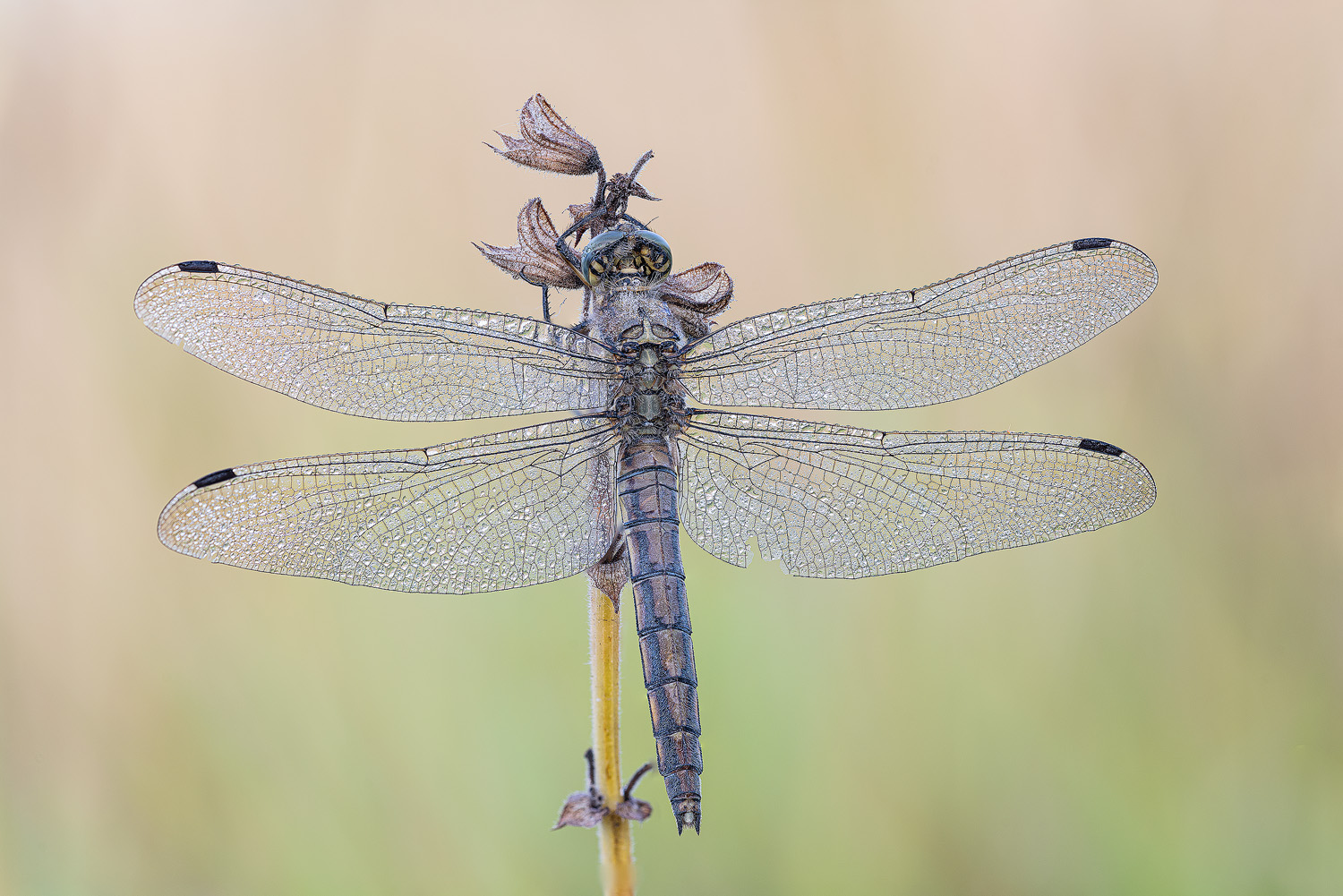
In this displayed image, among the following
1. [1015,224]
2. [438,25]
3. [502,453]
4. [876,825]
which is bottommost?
[876,825]

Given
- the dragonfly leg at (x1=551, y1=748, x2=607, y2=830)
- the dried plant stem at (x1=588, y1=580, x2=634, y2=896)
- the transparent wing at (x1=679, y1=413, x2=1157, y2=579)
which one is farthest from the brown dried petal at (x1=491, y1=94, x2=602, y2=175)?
the dragonfly leg at (x1=551, y1=748, x2=607, y2=830)

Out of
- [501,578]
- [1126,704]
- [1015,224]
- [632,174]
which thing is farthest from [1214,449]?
[501,578]

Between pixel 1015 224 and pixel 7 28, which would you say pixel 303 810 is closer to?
pixel 7 28

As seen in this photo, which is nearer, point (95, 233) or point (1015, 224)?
point (95, 233)

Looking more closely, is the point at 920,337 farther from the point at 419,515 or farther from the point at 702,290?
the point at 419,515

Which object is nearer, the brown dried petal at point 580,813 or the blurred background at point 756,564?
the brown dried petal at point 580,813

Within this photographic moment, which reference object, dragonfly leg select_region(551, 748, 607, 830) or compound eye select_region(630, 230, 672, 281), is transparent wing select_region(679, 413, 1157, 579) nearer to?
compound eye select_region(630, 230, 672, 281)

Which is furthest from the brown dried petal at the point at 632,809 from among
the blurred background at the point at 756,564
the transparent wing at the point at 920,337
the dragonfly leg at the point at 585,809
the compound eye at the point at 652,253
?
the compound eye at the point at 652,253

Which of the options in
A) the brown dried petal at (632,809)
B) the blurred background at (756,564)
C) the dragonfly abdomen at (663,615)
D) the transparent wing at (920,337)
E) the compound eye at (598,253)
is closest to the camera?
the brown dried petal at (632,809)

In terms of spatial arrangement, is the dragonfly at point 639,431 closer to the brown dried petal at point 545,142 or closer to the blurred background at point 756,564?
the brown dried petal at point 545,142
